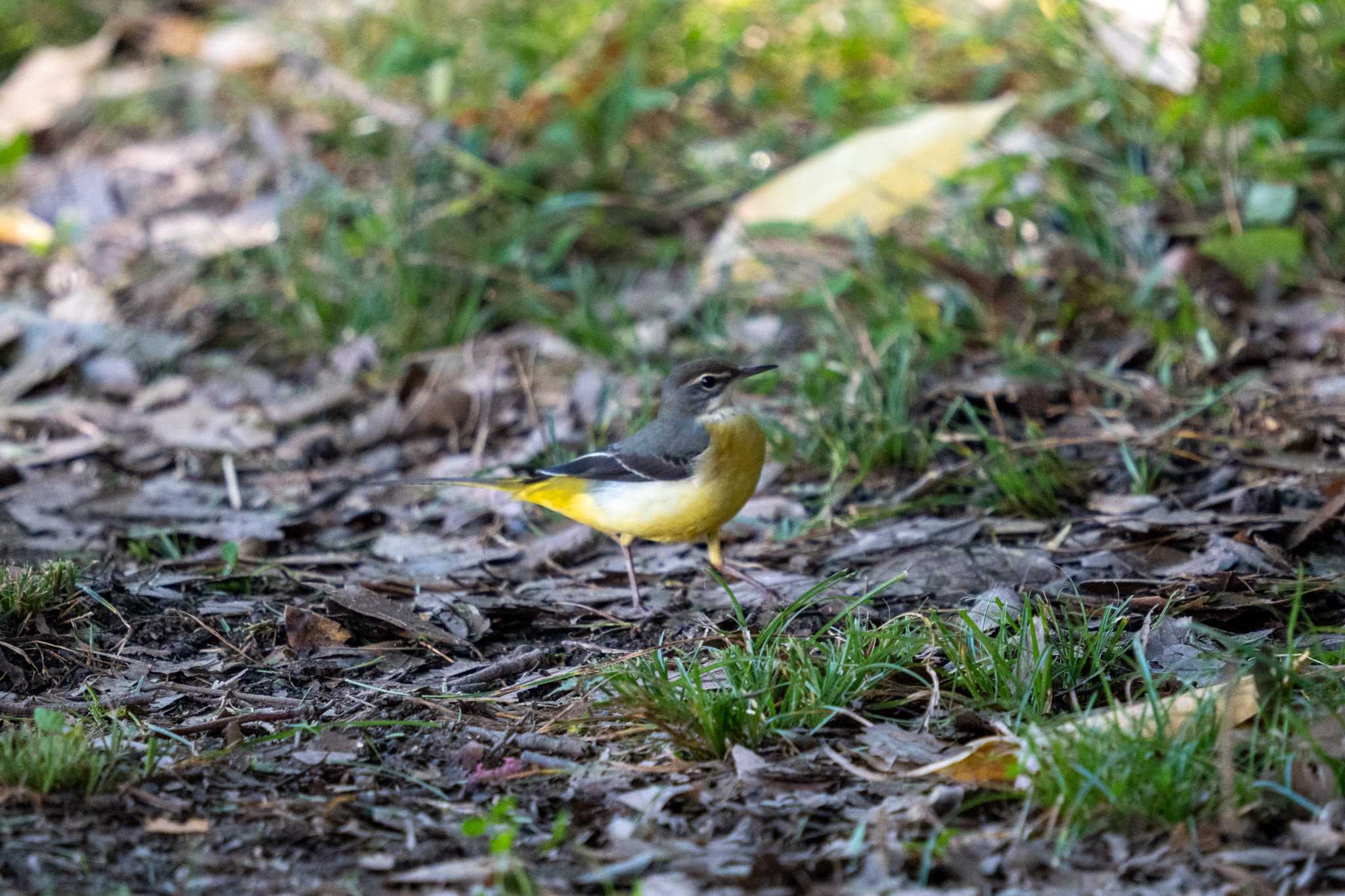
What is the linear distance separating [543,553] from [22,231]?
597 cm

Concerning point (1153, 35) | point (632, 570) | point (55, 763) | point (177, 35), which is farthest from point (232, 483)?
point (177, 35)

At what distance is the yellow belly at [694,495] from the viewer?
16.6ft

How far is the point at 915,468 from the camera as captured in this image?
5.95 meters

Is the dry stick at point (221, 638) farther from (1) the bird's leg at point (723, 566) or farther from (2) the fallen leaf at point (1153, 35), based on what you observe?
(2) the fallen leaf at point (1153, 35)

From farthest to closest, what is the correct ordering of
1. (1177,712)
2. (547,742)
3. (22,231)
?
1. (22,231)
2. (547,742)
3. (1177,712)

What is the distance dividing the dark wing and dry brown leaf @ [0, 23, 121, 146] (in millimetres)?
7618

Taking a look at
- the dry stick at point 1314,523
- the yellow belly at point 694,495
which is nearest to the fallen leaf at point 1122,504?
the dry stick at point 1314,523

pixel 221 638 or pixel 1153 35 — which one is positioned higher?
pixel 1153 35

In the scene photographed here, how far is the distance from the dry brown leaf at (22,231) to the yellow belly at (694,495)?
6.04 m

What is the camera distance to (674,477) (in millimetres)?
5121

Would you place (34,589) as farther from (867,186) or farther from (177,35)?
(177,35)

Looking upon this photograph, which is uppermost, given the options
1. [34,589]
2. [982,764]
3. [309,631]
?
[982,764]

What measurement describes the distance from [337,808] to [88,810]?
0.58 meters

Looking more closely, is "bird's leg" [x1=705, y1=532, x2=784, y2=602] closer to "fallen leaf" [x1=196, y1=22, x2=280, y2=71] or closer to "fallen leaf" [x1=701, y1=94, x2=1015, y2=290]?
"fallen leaf" [x1=701, y1=94, x2=1015, y2=290]
